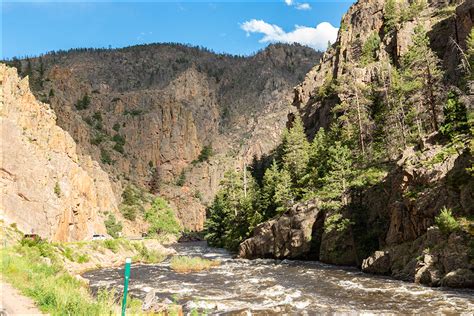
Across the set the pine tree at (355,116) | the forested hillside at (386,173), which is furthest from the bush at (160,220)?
the pine tree at (355,116)

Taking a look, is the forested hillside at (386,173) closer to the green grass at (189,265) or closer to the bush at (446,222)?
the bush at (446,222)

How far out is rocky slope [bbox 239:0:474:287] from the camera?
89.1ft

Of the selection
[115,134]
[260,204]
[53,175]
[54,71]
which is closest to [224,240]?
[260,204]

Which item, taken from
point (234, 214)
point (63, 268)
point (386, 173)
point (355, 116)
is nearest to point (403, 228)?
point (386, 173)

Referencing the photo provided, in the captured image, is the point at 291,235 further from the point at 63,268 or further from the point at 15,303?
the point at 15,303

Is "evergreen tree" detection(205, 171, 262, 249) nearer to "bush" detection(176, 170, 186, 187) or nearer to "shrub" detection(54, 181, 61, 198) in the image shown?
"shrub" detection(54, 181, 61, 198)

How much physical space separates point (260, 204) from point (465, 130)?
33.5m

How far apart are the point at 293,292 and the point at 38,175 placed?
43.5 metres

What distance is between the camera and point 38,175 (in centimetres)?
5469

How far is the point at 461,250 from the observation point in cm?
2583

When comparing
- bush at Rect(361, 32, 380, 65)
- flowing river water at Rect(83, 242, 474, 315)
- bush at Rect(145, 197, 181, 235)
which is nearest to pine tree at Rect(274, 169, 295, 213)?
flowing river water at Rect(83, 242, 474, 315)

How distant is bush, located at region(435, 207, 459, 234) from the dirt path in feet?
86.0

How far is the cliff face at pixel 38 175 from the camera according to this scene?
155 feet

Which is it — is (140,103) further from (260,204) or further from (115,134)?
(260,204)
